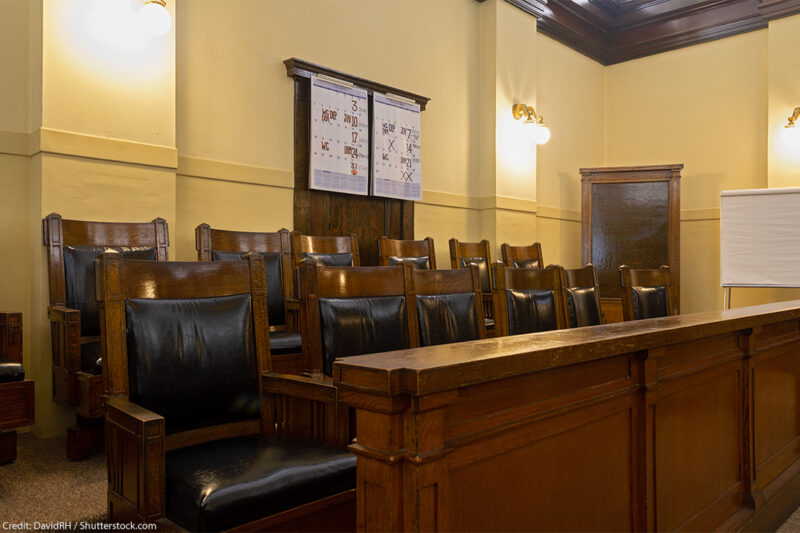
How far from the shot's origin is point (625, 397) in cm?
137

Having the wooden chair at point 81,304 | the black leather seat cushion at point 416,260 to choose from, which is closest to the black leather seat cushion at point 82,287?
the wooden chair at point 81,304

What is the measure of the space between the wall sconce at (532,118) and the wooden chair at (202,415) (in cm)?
441

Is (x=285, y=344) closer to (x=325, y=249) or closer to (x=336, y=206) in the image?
(x=325, y=249)

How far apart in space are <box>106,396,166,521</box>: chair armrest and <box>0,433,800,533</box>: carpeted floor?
62cm

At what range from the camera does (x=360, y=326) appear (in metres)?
1.99

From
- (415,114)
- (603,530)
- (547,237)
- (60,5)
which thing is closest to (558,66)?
(547,237)

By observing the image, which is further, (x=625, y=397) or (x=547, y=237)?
(x=547, y=237)

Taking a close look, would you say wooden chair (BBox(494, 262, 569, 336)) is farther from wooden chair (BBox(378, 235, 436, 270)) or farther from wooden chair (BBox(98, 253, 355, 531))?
wooden chair (BBox(378, 235, 436, 270))

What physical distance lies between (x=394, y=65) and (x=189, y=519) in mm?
4291

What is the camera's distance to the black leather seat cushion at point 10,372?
2109mm

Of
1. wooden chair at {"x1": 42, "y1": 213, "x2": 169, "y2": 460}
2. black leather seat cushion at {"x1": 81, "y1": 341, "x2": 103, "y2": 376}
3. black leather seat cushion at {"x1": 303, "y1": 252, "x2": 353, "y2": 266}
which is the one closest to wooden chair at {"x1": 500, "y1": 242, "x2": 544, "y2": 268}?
black leather seat cushion at {"x1": 303, "y1": 252, "x2": 353, "y2": 266}

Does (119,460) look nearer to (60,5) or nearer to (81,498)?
(81,498)

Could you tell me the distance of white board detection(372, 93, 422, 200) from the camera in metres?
4.68

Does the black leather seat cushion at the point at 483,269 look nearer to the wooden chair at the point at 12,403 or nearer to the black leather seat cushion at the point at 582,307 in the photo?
the black leather seat cushion at the point at 582,307
